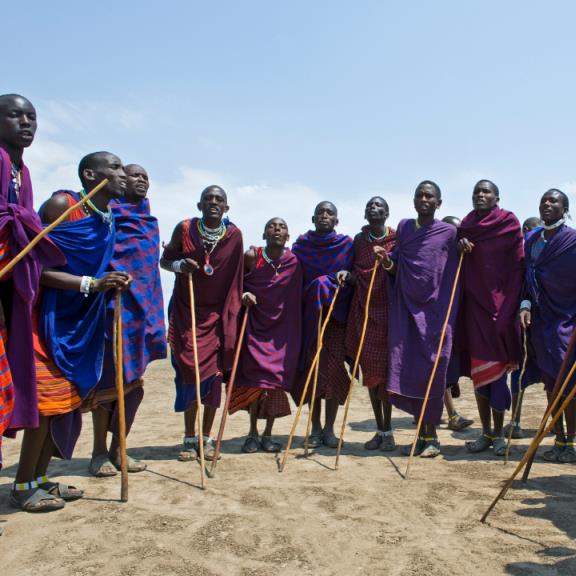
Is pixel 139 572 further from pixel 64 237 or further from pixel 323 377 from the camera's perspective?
pixel 323 377

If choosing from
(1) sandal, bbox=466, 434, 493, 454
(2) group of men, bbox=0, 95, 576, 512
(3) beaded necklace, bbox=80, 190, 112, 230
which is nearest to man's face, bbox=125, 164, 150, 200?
(2) group of men, bbox=0, 95, 576, 512

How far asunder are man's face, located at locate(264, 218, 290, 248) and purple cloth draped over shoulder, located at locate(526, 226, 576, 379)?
2.67 m

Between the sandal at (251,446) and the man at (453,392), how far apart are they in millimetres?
2223

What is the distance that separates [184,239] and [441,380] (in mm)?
3099

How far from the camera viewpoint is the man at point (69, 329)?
4.27 meters

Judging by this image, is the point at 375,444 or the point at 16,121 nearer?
the point at 16,121

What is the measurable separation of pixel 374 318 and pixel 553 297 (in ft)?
6.12

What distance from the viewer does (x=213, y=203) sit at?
6070mm

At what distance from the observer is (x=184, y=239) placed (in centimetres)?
616

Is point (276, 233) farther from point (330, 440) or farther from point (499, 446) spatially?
point (499, 446)

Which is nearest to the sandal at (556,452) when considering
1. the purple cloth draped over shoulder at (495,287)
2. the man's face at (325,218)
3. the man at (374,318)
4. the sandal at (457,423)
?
the purple cloth draped over shoulder at (495,287)

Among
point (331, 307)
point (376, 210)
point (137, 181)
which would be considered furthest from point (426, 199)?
point (137, 181)

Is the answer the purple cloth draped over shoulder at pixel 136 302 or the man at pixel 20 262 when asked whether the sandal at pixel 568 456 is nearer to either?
the purple cloth draped over shoulder at pixel 136 302

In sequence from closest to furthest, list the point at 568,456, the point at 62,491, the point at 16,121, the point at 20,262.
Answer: the point at 20,262 < the point at 16,121 < the point at 62,491 < the point at 568,456
